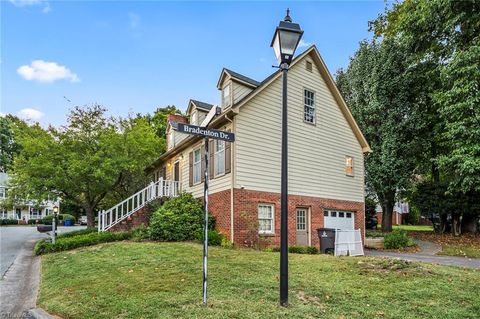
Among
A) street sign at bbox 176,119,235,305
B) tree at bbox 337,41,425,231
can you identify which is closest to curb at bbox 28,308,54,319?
street sign at bbox 176,119,235,305

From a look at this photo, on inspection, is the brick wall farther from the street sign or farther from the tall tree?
the tall tree

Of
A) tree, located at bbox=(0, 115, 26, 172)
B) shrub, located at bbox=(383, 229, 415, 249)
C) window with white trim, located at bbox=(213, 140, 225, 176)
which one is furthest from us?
tree, located at bbox=(0, 115, 26, 172)

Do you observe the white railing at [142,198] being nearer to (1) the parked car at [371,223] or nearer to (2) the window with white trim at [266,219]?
(2) the window with white trim at [266,219]

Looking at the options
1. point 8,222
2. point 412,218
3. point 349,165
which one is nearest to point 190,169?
point 349,165

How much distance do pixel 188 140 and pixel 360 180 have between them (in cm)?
905

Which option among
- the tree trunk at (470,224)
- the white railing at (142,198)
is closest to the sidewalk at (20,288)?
the white railing at (142,198)

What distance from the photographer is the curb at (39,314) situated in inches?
228

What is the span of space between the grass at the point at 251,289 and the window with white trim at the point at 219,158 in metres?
5.30

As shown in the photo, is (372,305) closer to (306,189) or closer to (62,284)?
(62,284)

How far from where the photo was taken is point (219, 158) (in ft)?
51.0

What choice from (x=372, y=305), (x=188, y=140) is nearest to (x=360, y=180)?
(x=188, y=140)

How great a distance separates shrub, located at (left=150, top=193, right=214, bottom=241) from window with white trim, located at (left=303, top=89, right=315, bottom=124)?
20.8ft

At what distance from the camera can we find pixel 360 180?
19469 mm

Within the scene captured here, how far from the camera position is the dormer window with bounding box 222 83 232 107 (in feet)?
52.0
